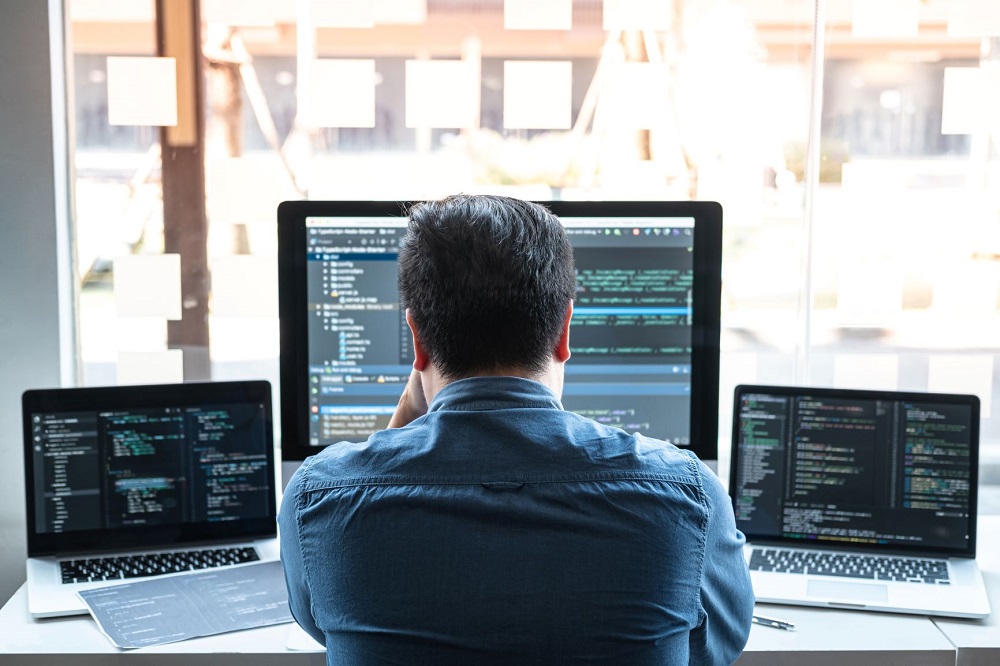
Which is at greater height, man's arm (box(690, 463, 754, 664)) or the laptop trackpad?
man's arm (box(690, 463, 754, 664))

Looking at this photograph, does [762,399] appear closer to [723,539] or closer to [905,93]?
[723,539]

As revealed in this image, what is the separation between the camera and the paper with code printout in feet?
4.49

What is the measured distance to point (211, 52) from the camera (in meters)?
2.03

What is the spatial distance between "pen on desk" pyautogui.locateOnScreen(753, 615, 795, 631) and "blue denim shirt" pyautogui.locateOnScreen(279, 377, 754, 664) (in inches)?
16.7

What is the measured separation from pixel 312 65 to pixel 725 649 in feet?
4.73

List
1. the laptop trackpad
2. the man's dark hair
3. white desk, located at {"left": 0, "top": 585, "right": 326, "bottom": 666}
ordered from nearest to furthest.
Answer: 1. the man's dark hair
2. white desk, located at {"left": 0, "top": 585, "right": 326, "bottom": 666}
3. the laptop trackpad

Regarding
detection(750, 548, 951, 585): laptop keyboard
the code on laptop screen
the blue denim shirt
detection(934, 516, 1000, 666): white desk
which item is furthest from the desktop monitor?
the blue denim shirt

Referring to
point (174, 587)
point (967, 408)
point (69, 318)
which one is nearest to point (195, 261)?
point (69, 318)

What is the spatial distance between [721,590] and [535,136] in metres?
1.21

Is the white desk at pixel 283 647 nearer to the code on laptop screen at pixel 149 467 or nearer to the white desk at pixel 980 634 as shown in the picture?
the white desk at pixel 980 634

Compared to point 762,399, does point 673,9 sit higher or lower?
higher

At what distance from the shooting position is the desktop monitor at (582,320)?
1.59 meters

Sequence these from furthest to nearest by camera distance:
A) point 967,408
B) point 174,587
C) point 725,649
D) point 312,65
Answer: point 312,65, point 967,408, point 174,587, point 725,649

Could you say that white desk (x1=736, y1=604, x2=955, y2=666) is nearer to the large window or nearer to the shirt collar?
the shirt collar
